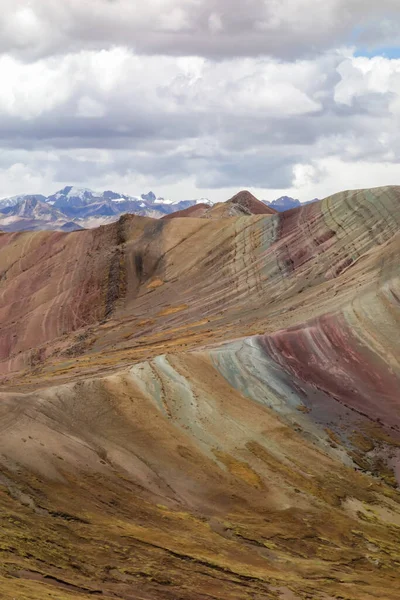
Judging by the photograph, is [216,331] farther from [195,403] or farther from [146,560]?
[146,560]

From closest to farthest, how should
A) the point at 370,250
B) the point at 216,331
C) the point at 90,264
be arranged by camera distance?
the point at 216,331 < the point at 370,250 < the point at 90,264

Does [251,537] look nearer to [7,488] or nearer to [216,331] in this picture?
[7,488]

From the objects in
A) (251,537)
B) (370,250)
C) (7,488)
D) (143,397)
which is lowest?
(251,537)

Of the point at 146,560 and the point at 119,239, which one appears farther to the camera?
the point at 119,239

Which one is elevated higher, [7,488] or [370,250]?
[370,250]

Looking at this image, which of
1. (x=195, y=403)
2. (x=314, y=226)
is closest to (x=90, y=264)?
(x=314, y=226)

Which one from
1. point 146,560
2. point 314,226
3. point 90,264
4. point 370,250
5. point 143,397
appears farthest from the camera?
point 90,264
